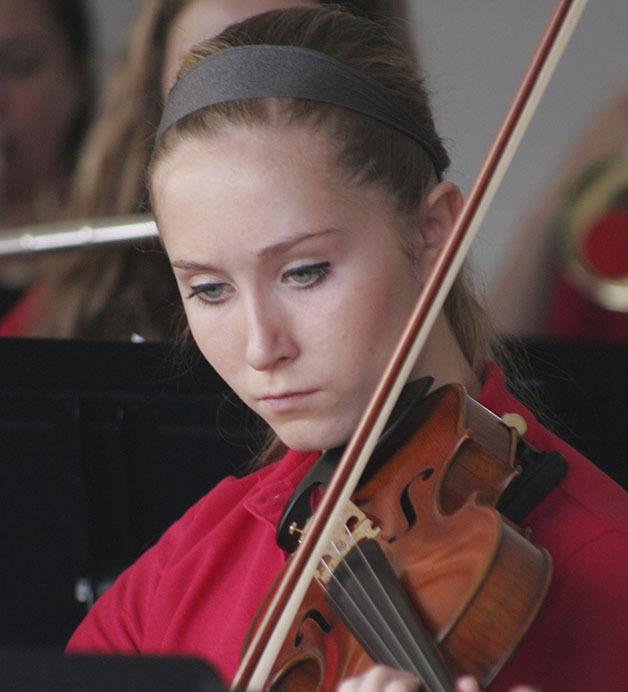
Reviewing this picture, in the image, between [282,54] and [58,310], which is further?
[58,310]

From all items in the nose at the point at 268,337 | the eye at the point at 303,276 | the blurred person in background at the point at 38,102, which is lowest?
the blurred person in background at the point at 38,102

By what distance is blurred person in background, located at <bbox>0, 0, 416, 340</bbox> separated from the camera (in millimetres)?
1551

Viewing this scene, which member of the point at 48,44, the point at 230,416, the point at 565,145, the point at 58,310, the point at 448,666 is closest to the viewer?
the point at 448,666

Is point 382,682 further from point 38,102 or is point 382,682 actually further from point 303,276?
point 38,102

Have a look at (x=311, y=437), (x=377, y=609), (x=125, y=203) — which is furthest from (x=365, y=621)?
(x=125, y=203)

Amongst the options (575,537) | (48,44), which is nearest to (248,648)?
(575,537)

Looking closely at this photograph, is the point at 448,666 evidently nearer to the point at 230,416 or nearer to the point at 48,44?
the point at 230,416

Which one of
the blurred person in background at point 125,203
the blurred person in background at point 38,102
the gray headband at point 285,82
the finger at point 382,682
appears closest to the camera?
the finger at point 382,682

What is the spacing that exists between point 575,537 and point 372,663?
5.5 inches

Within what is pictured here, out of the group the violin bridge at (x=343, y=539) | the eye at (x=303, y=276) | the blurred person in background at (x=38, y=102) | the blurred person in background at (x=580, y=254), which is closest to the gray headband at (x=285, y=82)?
the eye at (x=303, y=276)

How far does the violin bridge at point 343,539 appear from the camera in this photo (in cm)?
76

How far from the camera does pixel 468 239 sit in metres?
0.76

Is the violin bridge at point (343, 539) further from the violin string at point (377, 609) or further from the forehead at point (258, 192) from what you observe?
the forehead at point (258, 192)

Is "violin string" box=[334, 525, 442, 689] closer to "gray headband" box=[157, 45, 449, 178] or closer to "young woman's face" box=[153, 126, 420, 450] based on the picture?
"young woman's face" box=[153, 126, 420, 450]
